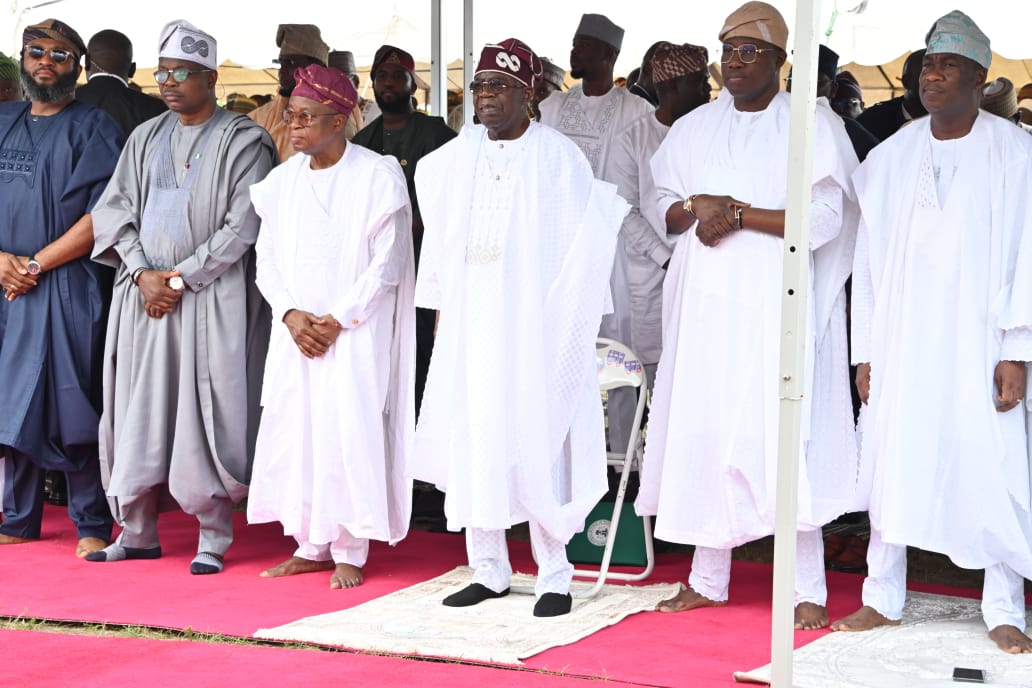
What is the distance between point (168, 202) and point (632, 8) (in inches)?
276

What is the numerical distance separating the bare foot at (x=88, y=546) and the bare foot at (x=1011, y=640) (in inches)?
153

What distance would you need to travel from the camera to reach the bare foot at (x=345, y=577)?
591 cm

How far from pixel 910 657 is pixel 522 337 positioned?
1810 millimetres

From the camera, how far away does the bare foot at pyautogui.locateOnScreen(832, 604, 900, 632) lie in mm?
5148

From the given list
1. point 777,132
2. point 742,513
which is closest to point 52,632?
point 742,513

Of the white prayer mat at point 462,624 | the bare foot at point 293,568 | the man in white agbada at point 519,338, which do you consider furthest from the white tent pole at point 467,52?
the white prayer mat at point 462,624

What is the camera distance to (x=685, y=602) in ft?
18.0

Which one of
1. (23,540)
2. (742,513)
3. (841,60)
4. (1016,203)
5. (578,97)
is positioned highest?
(841,60)

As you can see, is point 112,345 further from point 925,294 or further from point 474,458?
point 925,294

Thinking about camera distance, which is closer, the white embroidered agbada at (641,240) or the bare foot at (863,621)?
the bare foot at (863,621)

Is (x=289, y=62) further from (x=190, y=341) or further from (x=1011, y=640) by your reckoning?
(x=1011, y=640)

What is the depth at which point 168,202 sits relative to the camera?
643cm

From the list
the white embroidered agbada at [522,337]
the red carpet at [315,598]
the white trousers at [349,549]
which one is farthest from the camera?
the white trousers at [349,549]

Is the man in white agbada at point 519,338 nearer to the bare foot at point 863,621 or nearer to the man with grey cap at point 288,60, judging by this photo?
the bare foot at point 863,621
